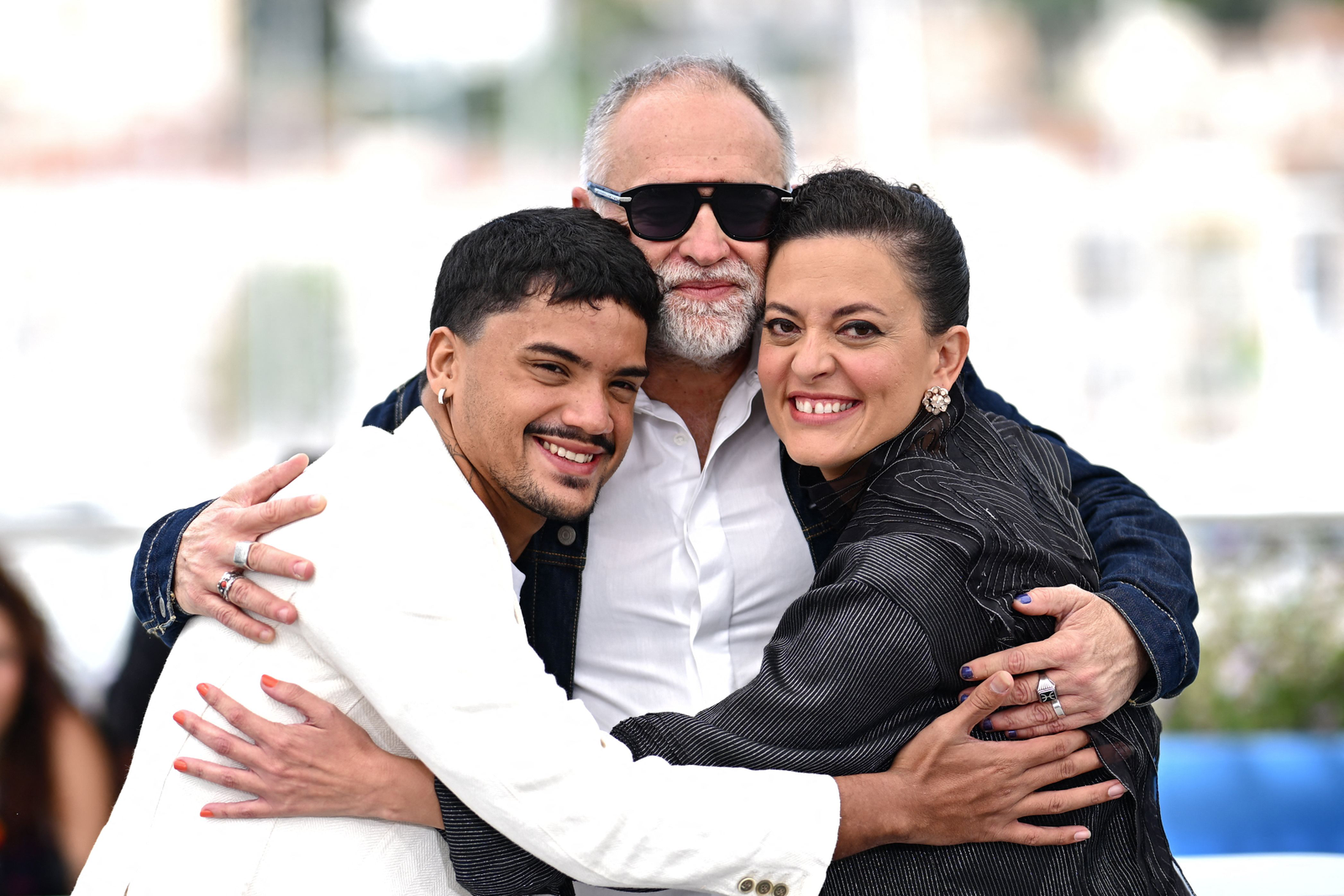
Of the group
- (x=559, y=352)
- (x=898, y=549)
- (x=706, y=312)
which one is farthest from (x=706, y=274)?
(x=898, y=549)

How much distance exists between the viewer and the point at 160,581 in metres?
2.23

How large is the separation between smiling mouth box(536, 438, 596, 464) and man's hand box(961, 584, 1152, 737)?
0.72 metres

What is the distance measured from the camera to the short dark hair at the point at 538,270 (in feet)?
6.95

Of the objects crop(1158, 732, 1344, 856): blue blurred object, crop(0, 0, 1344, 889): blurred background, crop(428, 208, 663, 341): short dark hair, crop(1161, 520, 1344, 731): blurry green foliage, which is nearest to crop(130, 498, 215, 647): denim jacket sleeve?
crop(428, 208, 663, 341): short dark hair

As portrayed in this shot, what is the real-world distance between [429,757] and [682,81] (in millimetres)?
1556

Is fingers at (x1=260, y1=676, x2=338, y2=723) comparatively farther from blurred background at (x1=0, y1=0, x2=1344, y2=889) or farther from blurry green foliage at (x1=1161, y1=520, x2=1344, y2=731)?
blurred background at (x1=0, y1=0, x2=1344, y2=889)

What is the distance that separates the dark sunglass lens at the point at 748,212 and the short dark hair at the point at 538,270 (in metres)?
0.33

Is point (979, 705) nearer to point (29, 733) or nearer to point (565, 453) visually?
point (565, 453)

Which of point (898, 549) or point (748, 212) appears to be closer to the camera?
point (898, 549)

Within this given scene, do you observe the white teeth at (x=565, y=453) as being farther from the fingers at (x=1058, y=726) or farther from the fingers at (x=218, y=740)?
the fingers at (x=1058, y=726)

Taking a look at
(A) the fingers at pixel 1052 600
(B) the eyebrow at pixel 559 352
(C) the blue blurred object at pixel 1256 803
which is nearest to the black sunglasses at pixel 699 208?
(B) the eyebrow at pixel 559 352

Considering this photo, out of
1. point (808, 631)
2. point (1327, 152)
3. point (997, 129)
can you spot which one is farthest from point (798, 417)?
point (1327, 152)

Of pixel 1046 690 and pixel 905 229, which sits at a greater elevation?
pixel 905 229

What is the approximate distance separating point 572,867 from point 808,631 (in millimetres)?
493
